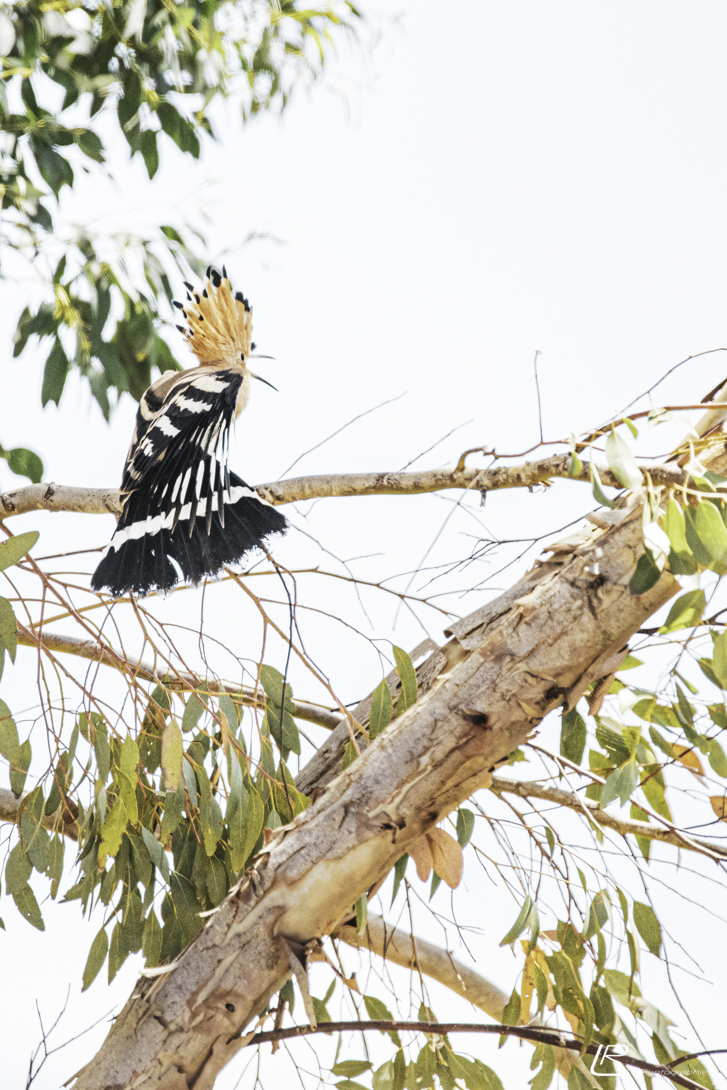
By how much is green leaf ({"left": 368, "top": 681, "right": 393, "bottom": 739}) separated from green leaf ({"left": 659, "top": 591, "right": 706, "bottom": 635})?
284 millimetres

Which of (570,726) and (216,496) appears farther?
(216,496)

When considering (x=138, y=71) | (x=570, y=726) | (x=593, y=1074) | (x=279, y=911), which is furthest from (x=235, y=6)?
(x=593, y=1074)

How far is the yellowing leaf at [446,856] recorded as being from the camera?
0.81 metres

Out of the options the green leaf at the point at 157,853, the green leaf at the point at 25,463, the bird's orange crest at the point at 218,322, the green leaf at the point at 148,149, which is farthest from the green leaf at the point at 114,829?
the green leaf at the point at 148,149

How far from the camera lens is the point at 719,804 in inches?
33.6

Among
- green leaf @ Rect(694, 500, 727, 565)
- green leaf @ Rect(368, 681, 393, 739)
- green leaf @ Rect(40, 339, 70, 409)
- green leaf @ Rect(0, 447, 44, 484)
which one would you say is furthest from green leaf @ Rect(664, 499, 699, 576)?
green leaf @ Rect(40, 339, 70, 409)

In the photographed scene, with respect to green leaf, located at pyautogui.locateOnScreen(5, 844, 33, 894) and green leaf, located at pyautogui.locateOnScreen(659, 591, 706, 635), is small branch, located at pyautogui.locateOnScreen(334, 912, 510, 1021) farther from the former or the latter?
green leaf, located at pyautogui.locateOnScreen(659, 591, 706, 635)

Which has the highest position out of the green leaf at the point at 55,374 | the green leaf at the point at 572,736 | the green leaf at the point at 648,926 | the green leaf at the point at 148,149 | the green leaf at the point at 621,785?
the green leaf at the point at 148,149

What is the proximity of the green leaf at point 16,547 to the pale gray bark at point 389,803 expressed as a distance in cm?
36

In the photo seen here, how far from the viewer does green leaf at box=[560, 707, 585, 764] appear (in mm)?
838

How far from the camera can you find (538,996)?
2.78 ft

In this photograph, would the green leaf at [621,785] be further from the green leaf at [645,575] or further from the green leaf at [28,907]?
the green leaf at [28,907]

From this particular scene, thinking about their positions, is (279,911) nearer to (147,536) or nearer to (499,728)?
(499,728)

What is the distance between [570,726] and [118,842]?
0.45 meters
